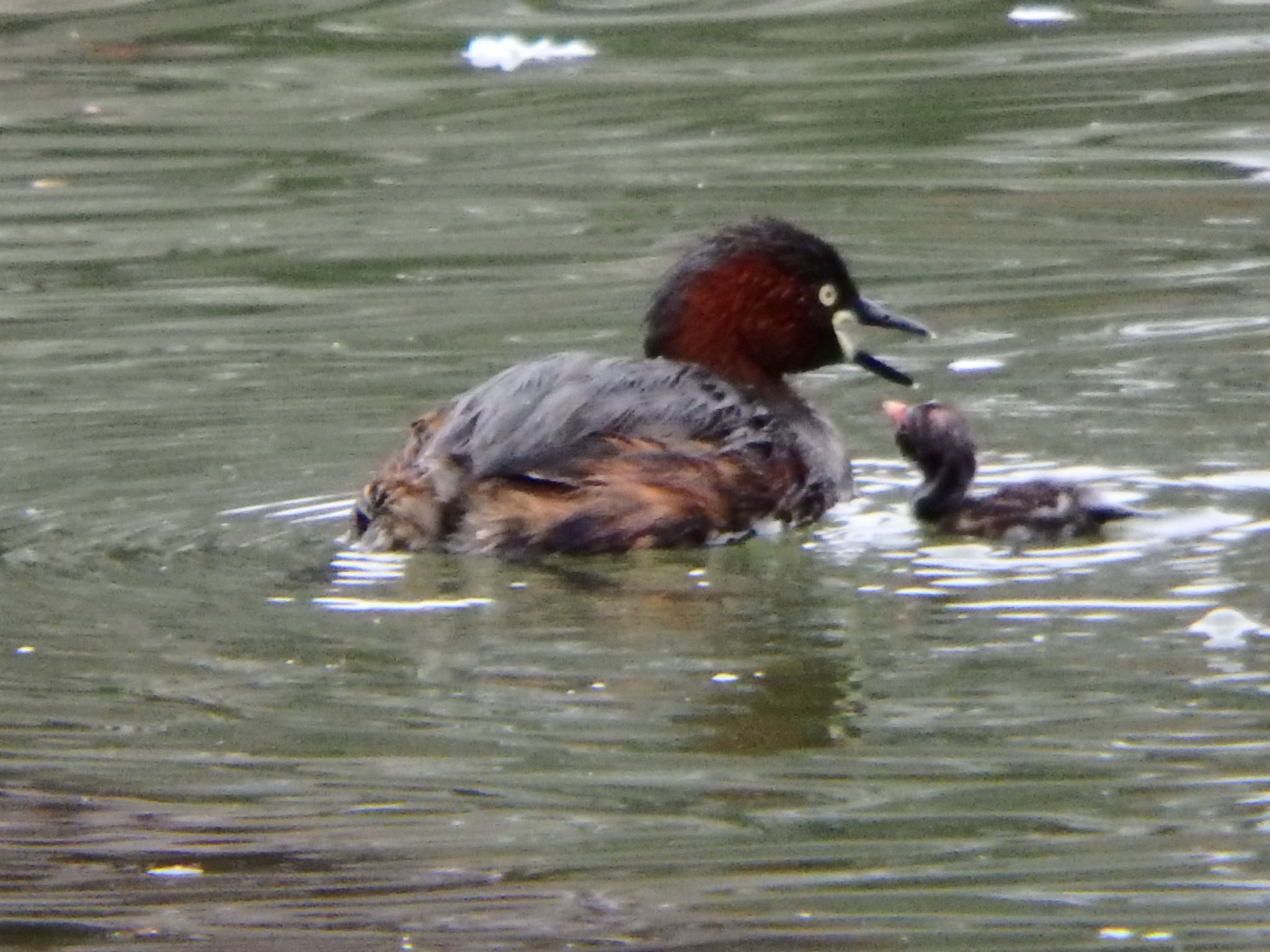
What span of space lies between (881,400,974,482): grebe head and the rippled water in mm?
205

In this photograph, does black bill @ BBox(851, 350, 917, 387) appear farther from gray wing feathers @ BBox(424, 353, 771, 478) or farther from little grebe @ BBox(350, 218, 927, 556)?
gray wing feathers @ BBox(424, 353, 771, 478)

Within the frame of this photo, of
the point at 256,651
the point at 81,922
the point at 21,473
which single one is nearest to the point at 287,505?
the point at 21,473

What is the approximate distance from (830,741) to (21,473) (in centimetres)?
309

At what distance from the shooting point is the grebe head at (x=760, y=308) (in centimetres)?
727

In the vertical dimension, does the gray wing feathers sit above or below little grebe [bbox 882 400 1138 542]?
above

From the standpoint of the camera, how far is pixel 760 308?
7.32 m

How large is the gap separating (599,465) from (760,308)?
3.33 feet

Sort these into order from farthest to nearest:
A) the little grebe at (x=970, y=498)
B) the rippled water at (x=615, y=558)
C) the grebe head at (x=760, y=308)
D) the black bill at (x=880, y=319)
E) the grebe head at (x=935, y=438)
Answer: the black bill at (x=880, y=319), the grebe head at (x=760, y=308), the grebe head at (x=935, y=438), the little grebe at (x=970, y=498), the rippled water at (x=615, y=558)

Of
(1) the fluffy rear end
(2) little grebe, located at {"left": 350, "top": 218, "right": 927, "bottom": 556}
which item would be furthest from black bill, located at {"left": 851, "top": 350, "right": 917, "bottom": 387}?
(1) the fluffy rear end

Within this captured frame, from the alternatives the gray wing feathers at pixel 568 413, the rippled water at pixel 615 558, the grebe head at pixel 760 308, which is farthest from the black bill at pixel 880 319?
the gray wing feathers at pixel 568 413

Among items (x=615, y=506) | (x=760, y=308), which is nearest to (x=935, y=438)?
(x=760, y=308)

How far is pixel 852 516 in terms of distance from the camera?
273 inches

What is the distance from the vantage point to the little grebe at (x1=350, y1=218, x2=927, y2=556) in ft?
21.1

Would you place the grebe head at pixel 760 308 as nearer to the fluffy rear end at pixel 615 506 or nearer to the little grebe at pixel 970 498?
the little grebe at pixel 970 498
